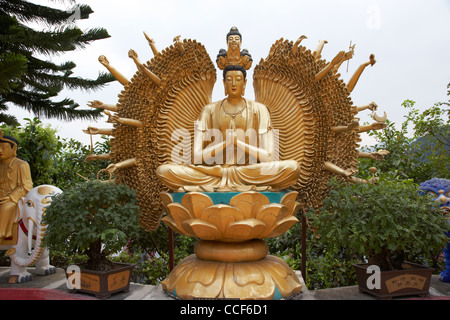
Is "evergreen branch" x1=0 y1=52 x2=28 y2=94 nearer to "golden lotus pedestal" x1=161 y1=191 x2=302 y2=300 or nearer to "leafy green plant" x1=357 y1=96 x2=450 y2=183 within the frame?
"golden lotus pedestal" x1=161 y1=191 x2=302 y2=300

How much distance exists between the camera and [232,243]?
11.8ft

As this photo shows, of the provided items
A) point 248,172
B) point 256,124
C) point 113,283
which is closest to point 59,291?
point 113,283

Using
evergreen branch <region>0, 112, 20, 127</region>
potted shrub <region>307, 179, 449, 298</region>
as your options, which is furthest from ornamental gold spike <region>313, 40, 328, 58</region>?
evergreen branch <region>0, 112, 20, 127</region>

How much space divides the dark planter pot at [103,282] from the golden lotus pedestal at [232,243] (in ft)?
1.94

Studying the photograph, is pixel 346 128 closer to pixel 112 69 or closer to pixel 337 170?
pixel 337 170

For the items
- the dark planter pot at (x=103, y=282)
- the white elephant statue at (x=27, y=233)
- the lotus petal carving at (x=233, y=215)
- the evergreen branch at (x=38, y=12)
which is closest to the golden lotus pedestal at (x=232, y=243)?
the lotus petal carving at (x=233, y=215)

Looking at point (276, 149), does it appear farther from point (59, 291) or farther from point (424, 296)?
point (59, 291)

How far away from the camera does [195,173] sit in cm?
380

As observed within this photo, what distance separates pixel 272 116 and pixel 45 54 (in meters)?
3.27

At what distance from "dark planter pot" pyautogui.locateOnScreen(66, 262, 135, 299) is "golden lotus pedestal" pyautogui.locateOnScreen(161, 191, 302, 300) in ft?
1.94

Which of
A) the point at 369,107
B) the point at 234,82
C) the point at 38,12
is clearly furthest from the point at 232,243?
the point at 38,12

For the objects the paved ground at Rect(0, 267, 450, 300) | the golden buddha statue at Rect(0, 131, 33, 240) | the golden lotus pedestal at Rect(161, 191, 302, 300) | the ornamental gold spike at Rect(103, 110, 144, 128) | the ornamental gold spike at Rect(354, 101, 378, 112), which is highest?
the ornamental gold spike at Rect(354, 101, 378, 112)

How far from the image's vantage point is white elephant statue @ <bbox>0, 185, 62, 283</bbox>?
14.7ft

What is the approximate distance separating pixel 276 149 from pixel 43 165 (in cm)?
449
